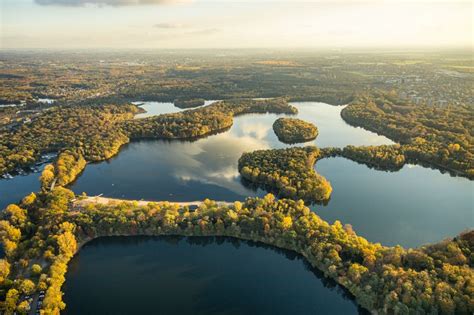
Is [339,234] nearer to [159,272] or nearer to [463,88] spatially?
[159,272]

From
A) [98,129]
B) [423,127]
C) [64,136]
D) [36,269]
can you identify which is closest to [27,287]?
[36,269]

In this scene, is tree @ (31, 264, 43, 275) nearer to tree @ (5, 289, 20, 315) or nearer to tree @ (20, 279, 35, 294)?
tree @ (20, 279, 35, 294)

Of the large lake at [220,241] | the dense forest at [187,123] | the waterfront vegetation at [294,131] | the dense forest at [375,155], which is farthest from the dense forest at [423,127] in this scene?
the dense forest at [187,123]

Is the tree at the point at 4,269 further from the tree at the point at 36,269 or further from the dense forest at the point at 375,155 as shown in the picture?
the dense forest at the point at 375,155

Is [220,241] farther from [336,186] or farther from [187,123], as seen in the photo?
[187,123]

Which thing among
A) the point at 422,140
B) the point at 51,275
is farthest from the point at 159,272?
the point at 422,140

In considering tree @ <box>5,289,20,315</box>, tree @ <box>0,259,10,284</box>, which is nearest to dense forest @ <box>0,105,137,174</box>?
tree @ <box>0,259,10,284</box>

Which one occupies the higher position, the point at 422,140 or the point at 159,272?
the point at 422,140
